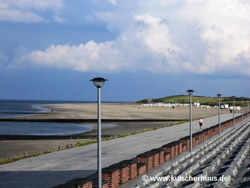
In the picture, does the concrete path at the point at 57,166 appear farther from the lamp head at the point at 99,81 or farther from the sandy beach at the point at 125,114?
the sandy beach at the point at 125,114

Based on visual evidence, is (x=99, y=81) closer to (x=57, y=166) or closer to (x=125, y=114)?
(x=57, y=166)

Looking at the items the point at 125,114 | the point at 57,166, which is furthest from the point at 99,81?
the point at 125,114

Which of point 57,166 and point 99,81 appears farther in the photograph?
point 57,166

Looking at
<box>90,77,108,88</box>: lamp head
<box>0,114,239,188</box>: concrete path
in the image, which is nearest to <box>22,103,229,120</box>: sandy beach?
<box>0,114,239,188</box>: concrete path

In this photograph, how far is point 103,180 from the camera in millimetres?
14516

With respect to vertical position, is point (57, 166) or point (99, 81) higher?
point (99, 81)

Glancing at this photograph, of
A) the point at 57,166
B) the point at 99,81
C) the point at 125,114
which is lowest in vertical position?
the point at 57,166

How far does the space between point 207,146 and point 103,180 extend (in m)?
16.3

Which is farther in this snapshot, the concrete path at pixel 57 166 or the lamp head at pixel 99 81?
the concrete path at pixel 57 166

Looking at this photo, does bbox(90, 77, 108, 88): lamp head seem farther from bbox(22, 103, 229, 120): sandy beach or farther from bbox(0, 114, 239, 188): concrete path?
bbox(22, 103, 229, 120): sandy beach

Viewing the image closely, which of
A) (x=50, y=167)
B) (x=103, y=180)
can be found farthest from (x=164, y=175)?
(x=50, y=167)

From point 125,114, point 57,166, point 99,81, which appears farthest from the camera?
point 125,114

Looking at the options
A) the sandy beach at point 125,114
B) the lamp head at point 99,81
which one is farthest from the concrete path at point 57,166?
the sandy beach at point 125,114

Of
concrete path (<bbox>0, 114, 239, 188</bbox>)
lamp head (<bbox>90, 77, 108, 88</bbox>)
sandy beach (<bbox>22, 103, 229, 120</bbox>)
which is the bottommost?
concrete path (<bbox>0, 114, 239, 188</bbox>)
